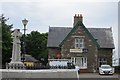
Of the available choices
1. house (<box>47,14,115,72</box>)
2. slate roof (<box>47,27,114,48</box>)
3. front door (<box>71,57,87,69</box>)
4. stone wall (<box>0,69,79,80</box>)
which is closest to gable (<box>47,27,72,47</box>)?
slate roof (<box>47,27,114,48</box>)

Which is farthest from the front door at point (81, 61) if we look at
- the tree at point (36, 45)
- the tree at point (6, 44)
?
the tree at point (36, 45)

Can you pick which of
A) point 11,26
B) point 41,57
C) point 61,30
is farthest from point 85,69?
point 41,57

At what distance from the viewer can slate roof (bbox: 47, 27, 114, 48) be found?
55.0m

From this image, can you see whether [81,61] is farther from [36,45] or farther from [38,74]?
[38,74]

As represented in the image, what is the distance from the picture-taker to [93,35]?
189 feet

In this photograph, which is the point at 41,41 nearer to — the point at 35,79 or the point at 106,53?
the point at 106,53

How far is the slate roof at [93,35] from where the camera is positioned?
55.0 m

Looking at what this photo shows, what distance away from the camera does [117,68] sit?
162 feet

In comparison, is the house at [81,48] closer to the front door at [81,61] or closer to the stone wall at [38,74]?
the front door at [81,61]

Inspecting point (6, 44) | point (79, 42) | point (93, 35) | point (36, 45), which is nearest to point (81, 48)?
point (79, 42)

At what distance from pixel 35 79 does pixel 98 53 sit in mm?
36400

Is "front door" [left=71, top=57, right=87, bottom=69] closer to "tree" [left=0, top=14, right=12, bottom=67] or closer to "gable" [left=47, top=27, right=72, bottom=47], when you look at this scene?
"gable" [left=47, top=27, right=72, bottom=47]

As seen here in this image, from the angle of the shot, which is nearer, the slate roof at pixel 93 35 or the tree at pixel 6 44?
the tree at pixel 6 44

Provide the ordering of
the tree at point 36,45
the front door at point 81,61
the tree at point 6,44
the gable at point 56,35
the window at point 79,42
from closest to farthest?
the tree at point 6,44 → the front door at point 81,61 → the window at point 79,42 → the gable at point 56,35 → the tree at point 36,45
